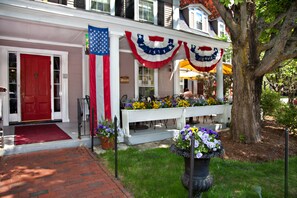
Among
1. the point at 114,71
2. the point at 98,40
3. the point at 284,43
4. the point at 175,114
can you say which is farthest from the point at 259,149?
the point at 98,40

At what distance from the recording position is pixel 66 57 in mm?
7426

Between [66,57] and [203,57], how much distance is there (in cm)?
486

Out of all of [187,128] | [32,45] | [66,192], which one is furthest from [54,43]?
[187,128]

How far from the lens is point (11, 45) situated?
21.7ft

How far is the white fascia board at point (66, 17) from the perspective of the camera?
4.30m

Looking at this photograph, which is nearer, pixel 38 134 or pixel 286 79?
pixel 38 134

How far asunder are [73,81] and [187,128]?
5.88 m

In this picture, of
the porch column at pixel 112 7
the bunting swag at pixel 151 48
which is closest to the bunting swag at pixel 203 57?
the bunting swag at pixel 151 48

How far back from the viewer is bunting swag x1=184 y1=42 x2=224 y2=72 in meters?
7.51

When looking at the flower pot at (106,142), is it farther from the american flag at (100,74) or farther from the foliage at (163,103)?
the foliage at (163,103)

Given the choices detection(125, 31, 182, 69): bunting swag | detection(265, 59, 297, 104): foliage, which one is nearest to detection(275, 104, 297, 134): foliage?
detection(125, 31, 182, 69): bunting swag

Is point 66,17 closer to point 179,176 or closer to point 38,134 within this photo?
point 38,134

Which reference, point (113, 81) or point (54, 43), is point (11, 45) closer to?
point (54, 43)

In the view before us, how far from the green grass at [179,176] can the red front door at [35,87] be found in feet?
12.7
